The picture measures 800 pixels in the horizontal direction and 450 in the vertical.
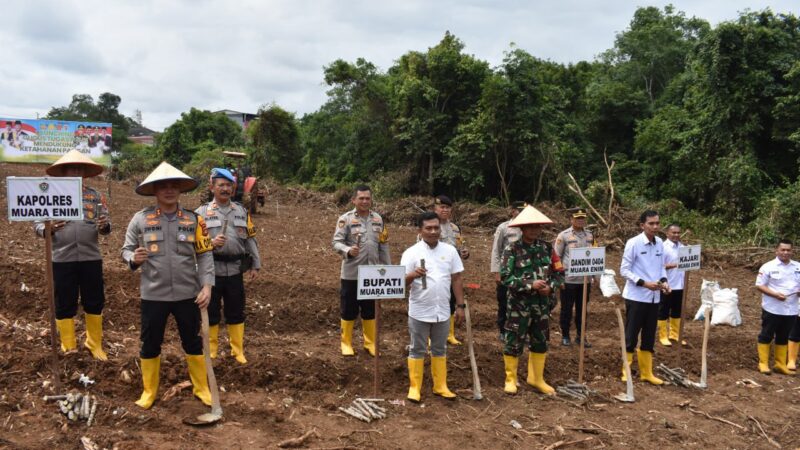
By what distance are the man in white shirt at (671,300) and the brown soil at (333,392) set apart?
1.01ft

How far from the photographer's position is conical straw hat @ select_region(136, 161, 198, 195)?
4309 mm

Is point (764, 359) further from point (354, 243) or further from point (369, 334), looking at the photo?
point (354, 243)

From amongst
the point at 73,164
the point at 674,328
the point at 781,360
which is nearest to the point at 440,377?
the point at 73,164

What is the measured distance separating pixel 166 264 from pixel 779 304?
697 cm

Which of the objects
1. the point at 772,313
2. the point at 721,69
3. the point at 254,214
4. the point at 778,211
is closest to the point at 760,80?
the point at 721,69

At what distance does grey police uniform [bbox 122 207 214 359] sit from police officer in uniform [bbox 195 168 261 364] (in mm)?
914

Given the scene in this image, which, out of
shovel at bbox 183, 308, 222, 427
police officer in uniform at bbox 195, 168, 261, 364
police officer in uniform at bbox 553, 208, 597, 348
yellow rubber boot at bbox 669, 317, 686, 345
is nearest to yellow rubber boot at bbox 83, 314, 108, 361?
police officer in uniform at bbox 195, 168, 261, 364

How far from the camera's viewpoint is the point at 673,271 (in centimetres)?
767

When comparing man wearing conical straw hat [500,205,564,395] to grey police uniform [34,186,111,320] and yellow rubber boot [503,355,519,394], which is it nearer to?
yellow rubber boot [503,355,519,394]

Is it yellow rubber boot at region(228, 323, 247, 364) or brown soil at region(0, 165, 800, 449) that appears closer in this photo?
brown soil at region(0, 165, 800, 449)

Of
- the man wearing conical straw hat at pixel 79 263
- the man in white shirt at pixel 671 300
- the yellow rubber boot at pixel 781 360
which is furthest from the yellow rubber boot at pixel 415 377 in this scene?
the yellow rubber boot at pixel 781 360

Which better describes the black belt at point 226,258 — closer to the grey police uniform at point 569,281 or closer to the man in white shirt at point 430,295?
the man in white shirt at point 430,295

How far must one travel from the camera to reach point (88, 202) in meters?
5.34

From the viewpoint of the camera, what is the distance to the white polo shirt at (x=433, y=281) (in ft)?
16.7
